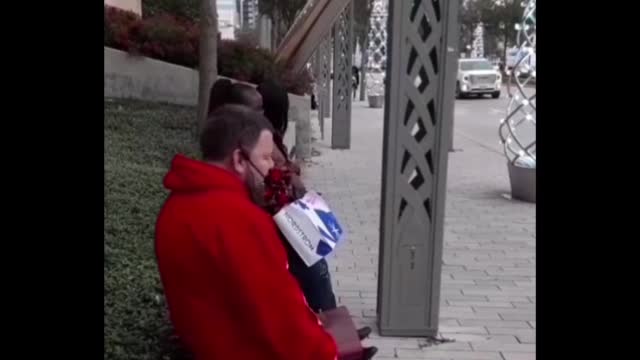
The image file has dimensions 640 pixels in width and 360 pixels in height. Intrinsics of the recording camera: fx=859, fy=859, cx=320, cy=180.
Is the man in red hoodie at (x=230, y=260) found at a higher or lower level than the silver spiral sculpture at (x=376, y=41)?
lower

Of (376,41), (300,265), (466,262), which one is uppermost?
(376,41)

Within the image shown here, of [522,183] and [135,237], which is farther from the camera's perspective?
[522,183]

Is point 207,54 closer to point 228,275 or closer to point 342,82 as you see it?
point 342,82

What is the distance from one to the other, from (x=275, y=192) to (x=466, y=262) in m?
5.26

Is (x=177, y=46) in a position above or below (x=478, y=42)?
below

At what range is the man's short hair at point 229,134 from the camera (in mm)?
2449

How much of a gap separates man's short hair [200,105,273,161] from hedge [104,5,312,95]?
10.9 meters

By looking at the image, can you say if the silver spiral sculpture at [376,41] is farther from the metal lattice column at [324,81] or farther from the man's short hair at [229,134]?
the man's short hair at [229,134]

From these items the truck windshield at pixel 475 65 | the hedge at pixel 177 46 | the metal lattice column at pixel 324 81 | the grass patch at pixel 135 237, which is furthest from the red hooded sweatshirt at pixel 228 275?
the truck windshield at pixel 475 65

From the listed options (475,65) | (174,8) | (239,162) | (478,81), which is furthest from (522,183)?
(475,65)

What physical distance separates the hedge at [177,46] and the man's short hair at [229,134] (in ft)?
35.8

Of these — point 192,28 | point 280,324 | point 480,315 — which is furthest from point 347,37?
point 280,324

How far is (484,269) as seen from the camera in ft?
23.9

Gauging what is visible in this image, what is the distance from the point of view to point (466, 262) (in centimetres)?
757
